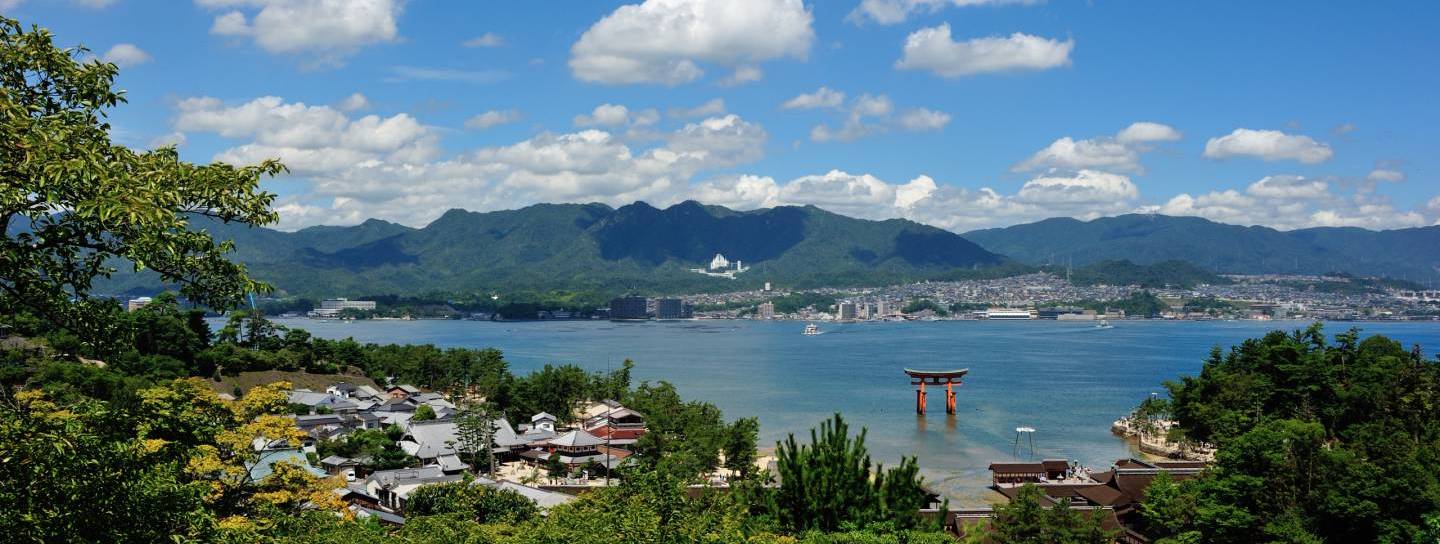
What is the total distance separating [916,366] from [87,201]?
59268 millimetres

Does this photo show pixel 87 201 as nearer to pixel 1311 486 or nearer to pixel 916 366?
pixel 1311 486

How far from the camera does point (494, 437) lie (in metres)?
27.0

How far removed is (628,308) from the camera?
13262cm

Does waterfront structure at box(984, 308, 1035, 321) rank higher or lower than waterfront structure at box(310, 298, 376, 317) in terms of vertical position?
lower

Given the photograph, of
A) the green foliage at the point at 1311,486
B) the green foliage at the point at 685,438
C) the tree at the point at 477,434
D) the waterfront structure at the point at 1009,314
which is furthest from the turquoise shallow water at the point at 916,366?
the waterfront structure at the point at 1009,314

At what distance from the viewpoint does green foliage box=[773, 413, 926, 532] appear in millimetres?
11734

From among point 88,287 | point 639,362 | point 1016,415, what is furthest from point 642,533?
point 639,362

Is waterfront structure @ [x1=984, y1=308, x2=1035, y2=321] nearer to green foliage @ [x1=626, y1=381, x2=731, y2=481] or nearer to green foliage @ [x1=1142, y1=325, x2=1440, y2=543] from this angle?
green foliage @ [x1=626, y1=381, x2=731, y2=481]

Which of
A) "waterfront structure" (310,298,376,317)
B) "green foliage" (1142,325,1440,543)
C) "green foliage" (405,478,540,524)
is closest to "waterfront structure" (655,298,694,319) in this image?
"waterfront structure" (310,298,376,317)

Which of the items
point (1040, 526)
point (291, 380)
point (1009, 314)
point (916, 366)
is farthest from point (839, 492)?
point (1009, 314)

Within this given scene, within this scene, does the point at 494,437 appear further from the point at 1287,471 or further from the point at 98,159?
the point at 98,159

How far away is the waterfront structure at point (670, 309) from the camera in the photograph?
138 metres

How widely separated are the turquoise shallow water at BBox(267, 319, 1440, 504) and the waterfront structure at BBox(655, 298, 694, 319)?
20.4 metres

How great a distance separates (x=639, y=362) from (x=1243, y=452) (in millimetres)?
48096
